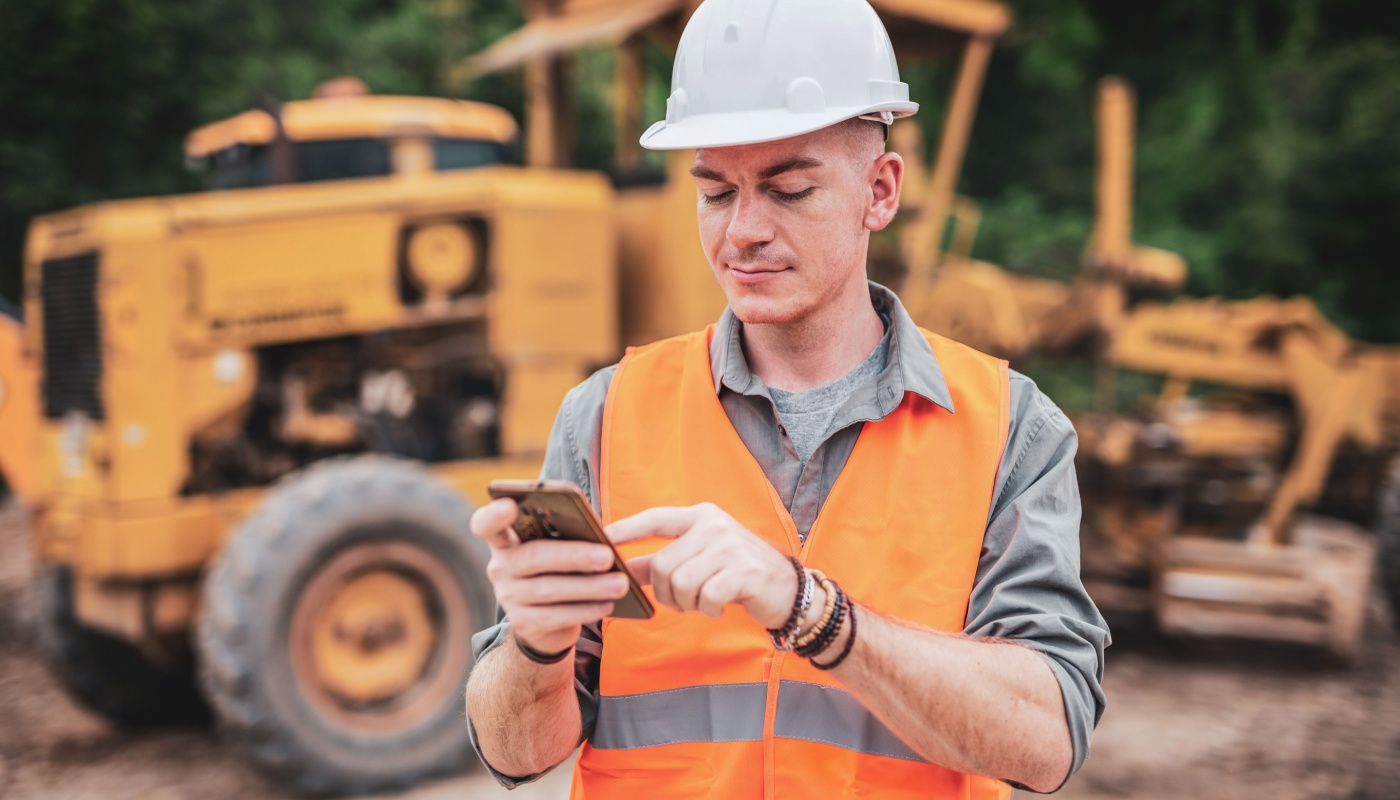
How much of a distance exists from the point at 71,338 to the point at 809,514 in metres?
4.09

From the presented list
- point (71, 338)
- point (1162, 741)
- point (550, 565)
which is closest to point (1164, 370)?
point (1162, 741)

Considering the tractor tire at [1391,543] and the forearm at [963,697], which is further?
the tractor tire at [1391,543]

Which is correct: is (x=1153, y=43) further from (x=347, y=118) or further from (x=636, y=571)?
(x=636, y=571)

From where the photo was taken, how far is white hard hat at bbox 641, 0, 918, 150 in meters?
1.56

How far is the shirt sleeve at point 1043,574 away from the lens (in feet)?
4.70

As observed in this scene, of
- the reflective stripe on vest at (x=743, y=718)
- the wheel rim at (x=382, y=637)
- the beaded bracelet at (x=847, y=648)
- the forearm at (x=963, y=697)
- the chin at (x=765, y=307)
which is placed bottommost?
the wheel rim at (x=382, y=637)

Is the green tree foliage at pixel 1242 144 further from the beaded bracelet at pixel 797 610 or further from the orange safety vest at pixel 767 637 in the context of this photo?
the beaded bracelet at pixel 797 610

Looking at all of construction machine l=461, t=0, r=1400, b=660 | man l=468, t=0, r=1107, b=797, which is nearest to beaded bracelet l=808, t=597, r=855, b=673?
man l=468, t=0, r=1107, b=797

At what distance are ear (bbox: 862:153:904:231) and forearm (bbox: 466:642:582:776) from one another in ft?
2.48

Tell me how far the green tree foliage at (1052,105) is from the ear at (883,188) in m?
5.54

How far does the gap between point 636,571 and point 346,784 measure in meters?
3.29

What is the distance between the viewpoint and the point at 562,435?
1.68 m

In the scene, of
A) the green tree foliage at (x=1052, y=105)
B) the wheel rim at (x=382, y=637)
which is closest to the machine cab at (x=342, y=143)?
the wheel rim at (x=382, y=637)

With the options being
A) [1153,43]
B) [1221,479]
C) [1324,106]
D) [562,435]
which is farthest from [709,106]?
[1153,43]
